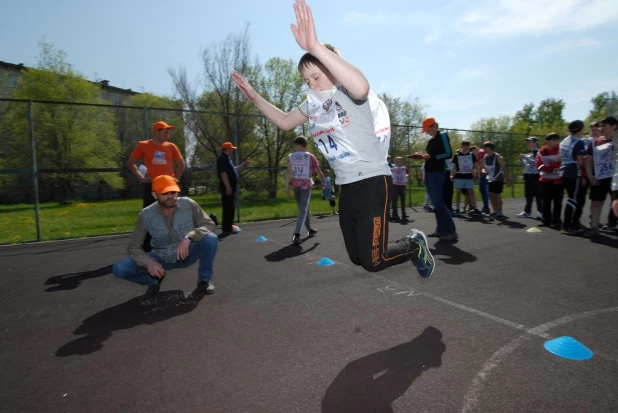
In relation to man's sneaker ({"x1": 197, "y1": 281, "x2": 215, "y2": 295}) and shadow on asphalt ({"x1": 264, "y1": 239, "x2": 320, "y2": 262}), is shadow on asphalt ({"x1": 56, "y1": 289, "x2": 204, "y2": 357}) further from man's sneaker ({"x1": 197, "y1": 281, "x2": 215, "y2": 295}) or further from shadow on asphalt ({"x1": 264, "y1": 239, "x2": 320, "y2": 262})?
shadow on asphalt ({"x1": 264, "y1": 239, "x2": 320, "y2": 262})

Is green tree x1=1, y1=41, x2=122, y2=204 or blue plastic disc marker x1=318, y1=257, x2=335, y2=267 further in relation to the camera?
green tree x1=1, y1=41, x2=122, y2=204

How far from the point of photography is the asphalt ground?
6.93 feet

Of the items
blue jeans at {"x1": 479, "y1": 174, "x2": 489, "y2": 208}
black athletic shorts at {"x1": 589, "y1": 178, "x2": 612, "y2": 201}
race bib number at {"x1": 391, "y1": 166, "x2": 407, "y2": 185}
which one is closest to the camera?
black athletic shorts at {"x1": 589, "y1": 178, "x2": 612, "y2": 201}

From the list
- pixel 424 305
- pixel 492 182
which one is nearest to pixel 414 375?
pixel 424 305

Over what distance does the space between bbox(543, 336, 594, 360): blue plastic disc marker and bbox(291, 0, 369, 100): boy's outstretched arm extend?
2183 millimetres

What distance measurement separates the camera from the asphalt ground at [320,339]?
6.93 ft

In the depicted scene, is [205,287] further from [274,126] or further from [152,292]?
[274,126]

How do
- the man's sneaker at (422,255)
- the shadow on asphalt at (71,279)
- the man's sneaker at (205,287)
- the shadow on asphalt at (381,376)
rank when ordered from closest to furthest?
the shadow on asphalt at (381,376) < the man's sneaker at (422,255) < the man's sneaker at (205,287) < the shadow on asphalt at (71,279)

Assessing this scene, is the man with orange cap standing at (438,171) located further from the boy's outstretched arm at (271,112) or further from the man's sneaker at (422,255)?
the boy's outstretched arm at (271,112)

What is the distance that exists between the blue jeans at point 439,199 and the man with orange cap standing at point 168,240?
13.7 feet

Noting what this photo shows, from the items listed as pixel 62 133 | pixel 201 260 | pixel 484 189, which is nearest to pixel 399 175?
pixel 484 189

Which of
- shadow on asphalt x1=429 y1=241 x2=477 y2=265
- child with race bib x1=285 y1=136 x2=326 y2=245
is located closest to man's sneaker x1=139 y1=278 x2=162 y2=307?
child with race bib x1=285 y1=136 x2=326 y2=245

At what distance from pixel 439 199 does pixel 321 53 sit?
5.20 metres

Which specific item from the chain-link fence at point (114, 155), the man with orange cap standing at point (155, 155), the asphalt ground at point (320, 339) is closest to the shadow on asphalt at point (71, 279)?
the asphalt ground at point (320, 339)
